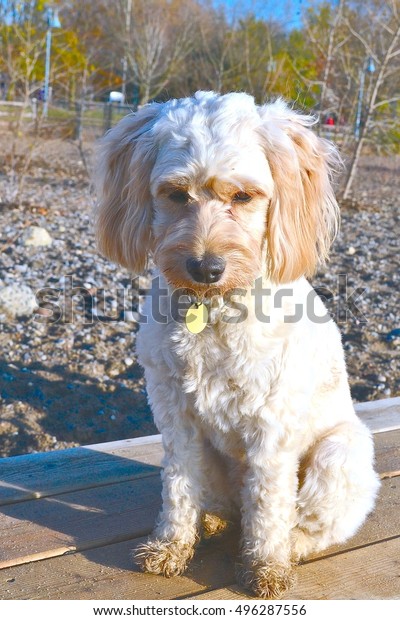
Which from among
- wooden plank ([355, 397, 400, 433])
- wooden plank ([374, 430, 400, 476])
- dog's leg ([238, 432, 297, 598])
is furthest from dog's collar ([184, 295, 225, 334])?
wooden plank ([355, 397, 400, 433])

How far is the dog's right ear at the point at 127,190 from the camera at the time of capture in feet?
9.12

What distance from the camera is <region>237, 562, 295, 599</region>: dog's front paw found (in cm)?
263

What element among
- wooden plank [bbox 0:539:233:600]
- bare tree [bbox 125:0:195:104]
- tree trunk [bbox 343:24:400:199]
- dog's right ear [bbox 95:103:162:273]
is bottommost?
wooden plank [bbox 0:539:233:600]

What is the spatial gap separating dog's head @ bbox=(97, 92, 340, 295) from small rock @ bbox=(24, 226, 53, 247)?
4945mm

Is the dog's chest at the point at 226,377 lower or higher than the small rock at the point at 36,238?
higher

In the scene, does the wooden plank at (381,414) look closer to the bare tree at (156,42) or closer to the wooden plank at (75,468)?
the wooden plank at (75,468)

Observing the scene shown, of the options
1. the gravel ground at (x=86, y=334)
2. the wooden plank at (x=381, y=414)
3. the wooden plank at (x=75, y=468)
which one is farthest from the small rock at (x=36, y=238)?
the wooden plank at (x=381, y=414)

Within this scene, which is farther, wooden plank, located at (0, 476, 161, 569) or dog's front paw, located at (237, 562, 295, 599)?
wooden plank, located at (0, 476, 161, 569)

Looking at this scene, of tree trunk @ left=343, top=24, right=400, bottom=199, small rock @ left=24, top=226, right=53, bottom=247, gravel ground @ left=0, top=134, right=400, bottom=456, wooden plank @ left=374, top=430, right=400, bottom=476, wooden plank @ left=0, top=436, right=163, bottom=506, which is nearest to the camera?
wooden plank @ left=0, top=436, right=163, bottom=506

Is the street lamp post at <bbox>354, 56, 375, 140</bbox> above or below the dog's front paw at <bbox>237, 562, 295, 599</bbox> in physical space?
above

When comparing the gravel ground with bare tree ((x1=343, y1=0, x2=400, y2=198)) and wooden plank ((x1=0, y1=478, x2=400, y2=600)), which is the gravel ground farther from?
bare tree ((x1=343, y1=0, x2=400, y2=198))

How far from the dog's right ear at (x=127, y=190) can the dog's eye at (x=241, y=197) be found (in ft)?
1.21

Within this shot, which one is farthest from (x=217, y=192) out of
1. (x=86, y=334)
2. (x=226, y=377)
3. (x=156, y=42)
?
(x=156, y=42)

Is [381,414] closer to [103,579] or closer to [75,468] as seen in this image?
[75,468]
